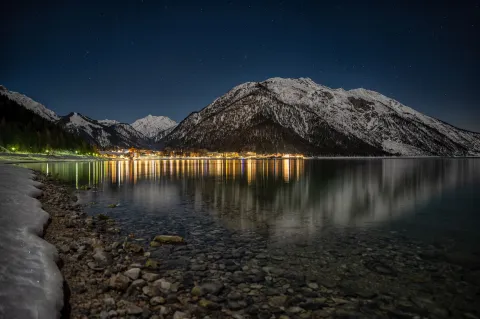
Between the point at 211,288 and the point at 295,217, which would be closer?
the point at 211,288

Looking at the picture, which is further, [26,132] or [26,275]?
[26,132]

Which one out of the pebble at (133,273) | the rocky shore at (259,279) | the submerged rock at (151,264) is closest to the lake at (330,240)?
the rocky shore at (259,279)

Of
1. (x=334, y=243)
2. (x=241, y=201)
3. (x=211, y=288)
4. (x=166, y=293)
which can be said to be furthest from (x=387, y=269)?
(x=241, y=201)

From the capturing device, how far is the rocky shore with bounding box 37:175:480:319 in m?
9.58

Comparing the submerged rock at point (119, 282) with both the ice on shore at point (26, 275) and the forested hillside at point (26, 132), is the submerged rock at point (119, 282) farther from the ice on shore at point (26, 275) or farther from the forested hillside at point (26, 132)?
the forested hillside at point (26, 132)

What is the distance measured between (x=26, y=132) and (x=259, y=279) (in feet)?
651

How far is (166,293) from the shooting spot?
10453 millimetres

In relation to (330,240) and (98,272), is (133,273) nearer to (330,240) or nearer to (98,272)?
(98,272)

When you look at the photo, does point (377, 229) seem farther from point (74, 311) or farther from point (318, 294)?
point (74, 311)

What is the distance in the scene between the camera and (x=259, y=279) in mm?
11906

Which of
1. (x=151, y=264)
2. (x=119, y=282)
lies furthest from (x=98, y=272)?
(x=151, y=264)

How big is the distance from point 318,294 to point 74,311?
315 inches

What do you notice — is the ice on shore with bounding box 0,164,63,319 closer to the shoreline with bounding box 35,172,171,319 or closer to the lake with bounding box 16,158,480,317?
the shoreline with bounding box 35,172,171,319

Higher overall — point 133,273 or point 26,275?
point 26,275
